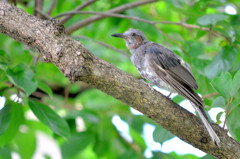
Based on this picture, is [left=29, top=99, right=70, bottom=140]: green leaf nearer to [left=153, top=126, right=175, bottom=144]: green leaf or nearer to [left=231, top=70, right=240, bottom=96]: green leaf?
[left=153, top=126, right=175, bottom=144]: green leaf

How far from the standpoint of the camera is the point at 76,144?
12.8 ft

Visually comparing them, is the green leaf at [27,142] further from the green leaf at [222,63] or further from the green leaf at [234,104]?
the green leaf at [234,104]

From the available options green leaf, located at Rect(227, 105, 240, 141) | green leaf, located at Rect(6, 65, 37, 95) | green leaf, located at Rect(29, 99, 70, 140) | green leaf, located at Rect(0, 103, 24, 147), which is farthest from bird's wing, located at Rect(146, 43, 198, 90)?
green leaf, located at Rect(0, 103, 24, 147)

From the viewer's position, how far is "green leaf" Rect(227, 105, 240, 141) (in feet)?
8.57

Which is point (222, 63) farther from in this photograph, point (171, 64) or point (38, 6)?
point (38, 6)

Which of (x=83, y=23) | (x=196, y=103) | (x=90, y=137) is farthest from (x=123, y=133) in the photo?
(x=196, y=103)

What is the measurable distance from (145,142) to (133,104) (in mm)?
2186

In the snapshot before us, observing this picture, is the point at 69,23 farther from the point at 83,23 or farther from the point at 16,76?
the point at 16,76

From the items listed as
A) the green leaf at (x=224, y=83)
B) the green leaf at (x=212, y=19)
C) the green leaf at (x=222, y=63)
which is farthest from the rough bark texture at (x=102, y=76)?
the green leaf at (x=212, y=19)

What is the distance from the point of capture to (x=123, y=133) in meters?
4.48

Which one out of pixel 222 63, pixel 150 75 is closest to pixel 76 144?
pixel 150 75

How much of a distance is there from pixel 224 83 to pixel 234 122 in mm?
457

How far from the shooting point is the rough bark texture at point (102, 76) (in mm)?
2227

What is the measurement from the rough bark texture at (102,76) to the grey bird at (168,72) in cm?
19
